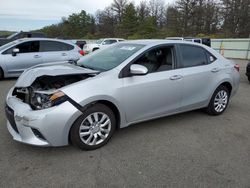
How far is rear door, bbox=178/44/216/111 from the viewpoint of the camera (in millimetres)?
4257

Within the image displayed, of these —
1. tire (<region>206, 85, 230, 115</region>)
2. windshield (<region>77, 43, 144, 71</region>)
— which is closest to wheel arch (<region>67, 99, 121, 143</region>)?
windshield (<region>77, 43, 144, 71</region>)

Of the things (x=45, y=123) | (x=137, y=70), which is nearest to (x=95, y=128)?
(x=45, y=123)

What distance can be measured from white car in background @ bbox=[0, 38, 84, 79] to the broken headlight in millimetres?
4803

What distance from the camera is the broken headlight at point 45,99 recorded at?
9.93ft

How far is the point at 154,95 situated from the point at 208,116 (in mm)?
1726

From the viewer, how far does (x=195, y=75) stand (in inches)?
171

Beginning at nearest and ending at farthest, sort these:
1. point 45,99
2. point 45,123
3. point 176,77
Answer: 1. point 45,123
2. point 45,99
3. point 176,77

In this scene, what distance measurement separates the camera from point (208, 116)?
4.95m

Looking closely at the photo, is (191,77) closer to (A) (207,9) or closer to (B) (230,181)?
(B) (230,181)

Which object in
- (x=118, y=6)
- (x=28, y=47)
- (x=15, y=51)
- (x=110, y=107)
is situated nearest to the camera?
(x=110, y=107)

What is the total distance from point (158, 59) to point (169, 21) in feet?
143

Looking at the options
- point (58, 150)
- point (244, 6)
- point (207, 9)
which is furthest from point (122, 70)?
point (207, 9)

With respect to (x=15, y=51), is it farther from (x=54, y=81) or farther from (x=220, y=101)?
(x=220, y=101)

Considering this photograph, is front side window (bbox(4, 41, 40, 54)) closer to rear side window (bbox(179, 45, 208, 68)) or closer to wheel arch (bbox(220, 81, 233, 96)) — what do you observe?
rear side window (bbox(179, 45, 208, 68))
